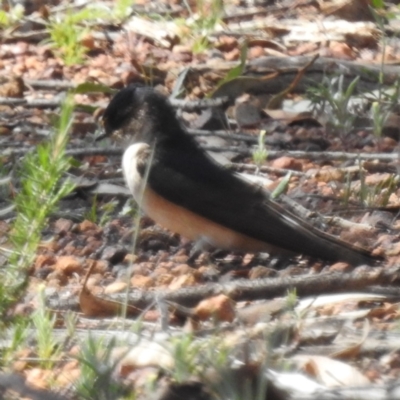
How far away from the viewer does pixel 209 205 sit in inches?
215

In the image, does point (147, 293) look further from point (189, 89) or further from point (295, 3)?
point (295, 3)

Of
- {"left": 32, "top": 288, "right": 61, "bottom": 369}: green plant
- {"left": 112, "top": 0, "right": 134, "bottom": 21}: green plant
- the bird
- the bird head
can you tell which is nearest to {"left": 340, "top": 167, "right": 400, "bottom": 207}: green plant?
the bird

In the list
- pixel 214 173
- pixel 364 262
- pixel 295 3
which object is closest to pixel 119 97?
pixel 214 173

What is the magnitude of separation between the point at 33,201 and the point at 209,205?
2392mm

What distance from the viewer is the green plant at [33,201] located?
3064 mm

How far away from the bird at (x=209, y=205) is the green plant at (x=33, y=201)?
184 centimetres

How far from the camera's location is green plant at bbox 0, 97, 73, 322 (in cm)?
306

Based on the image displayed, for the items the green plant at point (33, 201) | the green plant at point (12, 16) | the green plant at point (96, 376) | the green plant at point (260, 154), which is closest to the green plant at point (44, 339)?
the green plant at point (33, 201)

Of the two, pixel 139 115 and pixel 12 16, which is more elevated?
pixel 139 115

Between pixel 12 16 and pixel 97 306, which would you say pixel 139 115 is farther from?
pixel 12 16

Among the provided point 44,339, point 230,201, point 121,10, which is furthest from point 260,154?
point 121,10

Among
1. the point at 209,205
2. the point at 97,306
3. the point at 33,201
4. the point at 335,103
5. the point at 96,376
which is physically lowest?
the point at 209,205

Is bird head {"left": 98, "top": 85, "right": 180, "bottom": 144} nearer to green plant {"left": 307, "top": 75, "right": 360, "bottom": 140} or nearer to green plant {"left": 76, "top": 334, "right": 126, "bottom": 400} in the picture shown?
green plant {"left": 307, "top": 75, "right": 360, "bottom": 140}

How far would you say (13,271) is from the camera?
324 cm
